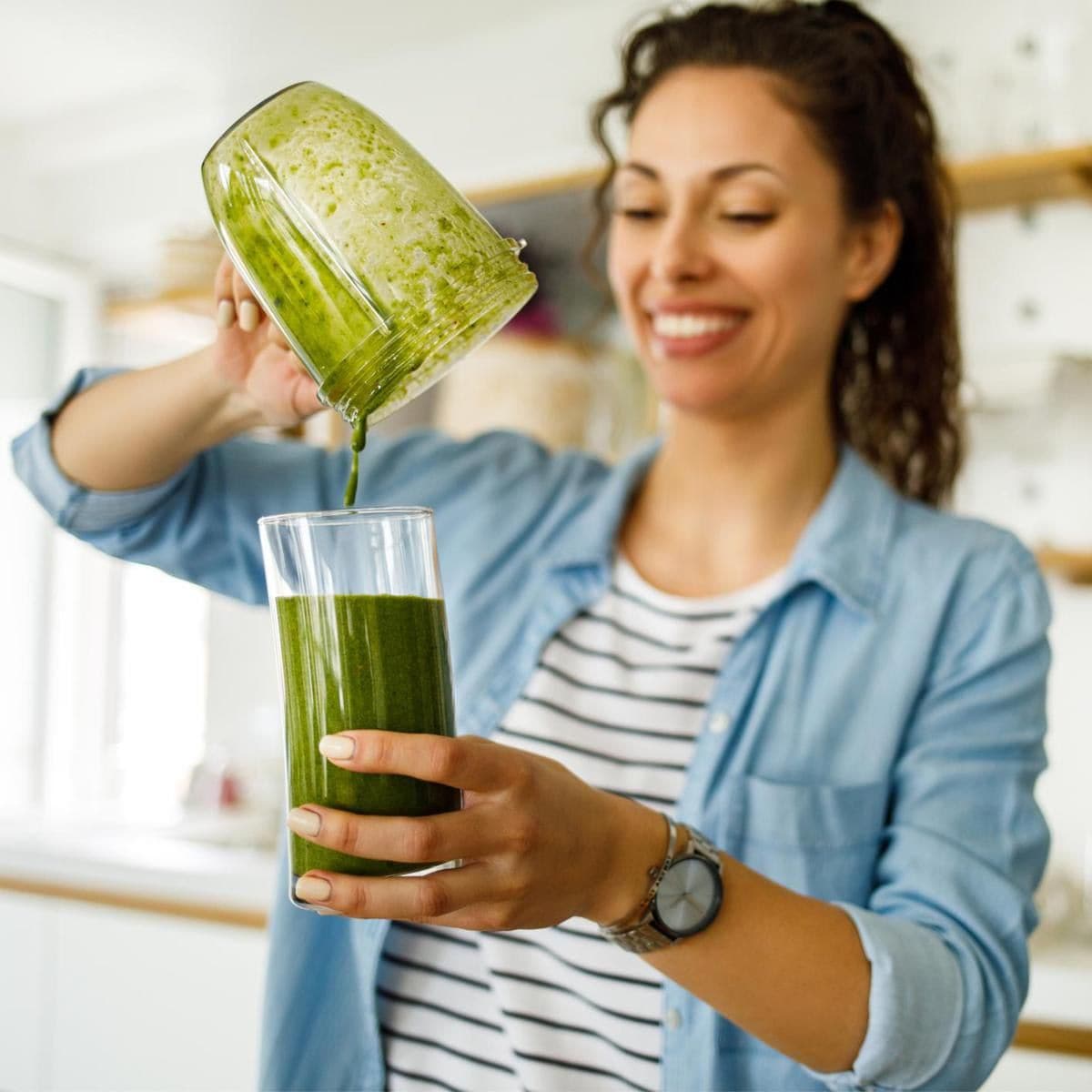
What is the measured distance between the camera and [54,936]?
309 cm

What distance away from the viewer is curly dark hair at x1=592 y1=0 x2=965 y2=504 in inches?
52.5

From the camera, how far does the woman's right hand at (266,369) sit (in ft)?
3.49

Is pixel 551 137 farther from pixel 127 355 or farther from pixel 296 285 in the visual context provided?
pixel 296 285

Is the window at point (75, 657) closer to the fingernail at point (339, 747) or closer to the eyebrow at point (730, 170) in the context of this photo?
the eyebrow at point (730, 170)

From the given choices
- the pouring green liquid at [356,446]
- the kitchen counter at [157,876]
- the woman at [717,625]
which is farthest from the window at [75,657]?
the pouring green liquid at [356,446]

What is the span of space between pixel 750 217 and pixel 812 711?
1.59ft

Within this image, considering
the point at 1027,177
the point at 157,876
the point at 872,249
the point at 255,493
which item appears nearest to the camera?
the point at 255,493

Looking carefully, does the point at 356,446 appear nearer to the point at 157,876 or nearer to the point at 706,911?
the point at 706,911

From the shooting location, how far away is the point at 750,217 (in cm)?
128

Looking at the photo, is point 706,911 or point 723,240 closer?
point 706,911

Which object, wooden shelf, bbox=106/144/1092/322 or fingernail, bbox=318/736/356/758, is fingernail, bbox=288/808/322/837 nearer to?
fingernail, bbox=318/736/356/758

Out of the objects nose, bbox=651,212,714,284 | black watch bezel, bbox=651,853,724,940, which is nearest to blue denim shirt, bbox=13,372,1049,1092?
black watch bezel, bbox=651,853,724,940

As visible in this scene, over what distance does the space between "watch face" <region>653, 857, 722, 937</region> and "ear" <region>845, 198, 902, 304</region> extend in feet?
2.45

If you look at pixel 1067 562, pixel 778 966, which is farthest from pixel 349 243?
pixel 1067 562
